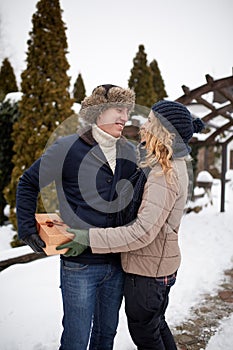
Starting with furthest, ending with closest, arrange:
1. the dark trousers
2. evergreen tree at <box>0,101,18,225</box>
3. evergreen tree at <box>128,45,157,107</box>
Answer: evergreen tree at <box>128,45,157,107</box>, evergreen tree at <box>0,101,18,225</box>, the dark trousers

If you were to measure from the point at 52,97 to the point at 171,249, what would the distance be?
13.7 feet

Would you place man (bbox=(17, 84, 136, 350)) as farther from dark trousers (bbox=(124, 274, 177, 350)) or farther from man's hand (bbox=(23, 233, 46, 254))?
dark trousers (bbox=(124, 274, 177, 350))

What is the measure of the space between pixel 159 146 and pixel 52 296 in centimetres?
195

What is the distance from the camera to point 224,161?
6859 mm

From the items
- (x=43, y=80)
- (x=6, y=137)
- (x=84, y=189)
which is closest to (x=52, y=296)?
(x=84, y=189)

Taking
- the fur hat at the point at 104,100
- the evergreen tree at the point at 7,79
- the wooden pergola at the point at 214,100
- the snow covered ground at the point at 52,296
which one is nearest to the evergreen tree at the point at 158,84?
the evergreen tree at the point at 7,79

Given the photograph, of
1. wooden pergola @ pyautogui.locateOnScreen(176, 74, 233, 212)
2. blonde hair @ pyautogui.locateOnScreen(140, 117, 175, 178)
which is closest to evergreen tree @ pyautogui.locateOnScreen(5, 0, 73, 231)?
wooden pergola @ pyautogui.locateOnScreen(176, 74, 233, 212)

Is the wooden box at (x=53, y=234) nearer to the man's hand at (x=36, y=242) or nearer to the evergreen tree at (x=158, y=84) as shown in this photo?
the man's hand at (x=36, y=242)

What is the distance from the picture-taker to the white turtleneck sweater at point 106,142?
4.81ft

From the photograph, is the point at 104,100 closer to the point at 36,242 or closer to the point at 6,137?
the point at 36,242

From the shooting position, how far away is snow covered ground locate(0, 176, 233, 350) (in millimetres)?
2152

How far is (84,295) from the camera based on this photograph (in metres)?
1.44

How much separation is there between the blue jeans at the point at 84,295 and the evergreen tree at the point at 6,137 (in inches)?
189

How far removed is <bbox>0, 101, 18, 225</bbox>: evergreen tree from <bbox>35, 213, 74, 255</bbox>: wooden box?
185 inches
